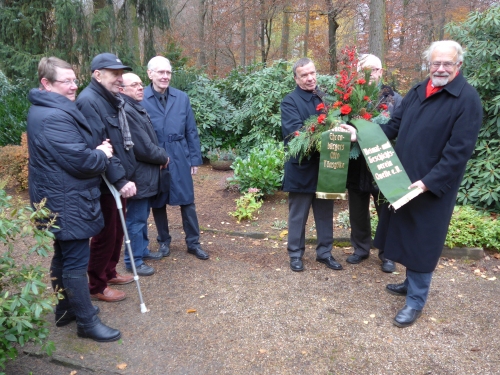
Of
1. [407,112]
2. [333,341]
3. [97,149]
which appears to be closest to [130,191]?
[97,149]

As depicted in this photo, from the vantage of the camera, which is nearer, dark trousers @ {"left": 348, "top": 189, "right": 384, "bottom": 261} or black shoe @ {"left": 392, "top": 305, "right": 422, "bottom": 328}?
black shoe @ {"left": 392, "top": 305, "right": 422, "bottom": 328}

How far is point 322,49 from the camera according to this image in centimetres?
1912

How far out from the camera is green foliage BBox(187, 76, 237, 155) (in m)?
9.56

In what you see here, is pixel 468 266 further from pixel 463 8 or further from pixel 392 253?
pixel 463 8

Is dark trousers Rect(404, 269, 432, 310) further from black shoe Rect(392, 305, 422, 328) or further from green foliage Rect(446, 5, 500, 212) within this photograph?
green foliage Rect(446, 5, 500, 212)

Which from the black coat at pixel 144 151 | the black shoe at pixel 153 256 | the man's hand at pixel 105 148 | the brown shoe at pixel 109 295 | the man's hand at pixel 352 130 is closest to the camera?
the man's hand at pixel 105 148

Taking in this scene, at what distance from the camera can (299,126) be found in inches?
163

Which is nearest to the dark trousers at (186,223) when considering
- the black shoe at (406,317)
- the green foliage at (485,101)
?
the black shoe at (406,317)

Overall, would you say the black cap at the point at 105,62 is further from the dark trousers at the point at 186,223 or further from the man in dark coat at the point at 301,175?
the dark trousers at the point at 186,223

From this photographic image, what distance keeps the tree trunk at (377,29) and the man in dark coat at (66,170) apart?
8.56m

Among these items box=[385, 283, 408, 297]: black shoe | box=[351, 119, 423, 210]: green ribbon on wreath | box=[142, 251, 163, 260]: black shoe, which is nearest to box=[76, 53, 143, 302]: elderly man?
box=[142, 251, 163, 260]: black shoe

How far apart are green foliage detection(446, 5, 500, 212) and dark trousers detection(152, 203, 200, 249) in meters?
3.61

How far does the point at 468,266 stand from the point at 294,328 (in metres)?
2.42

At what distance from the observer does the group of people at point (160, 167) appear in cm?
296
